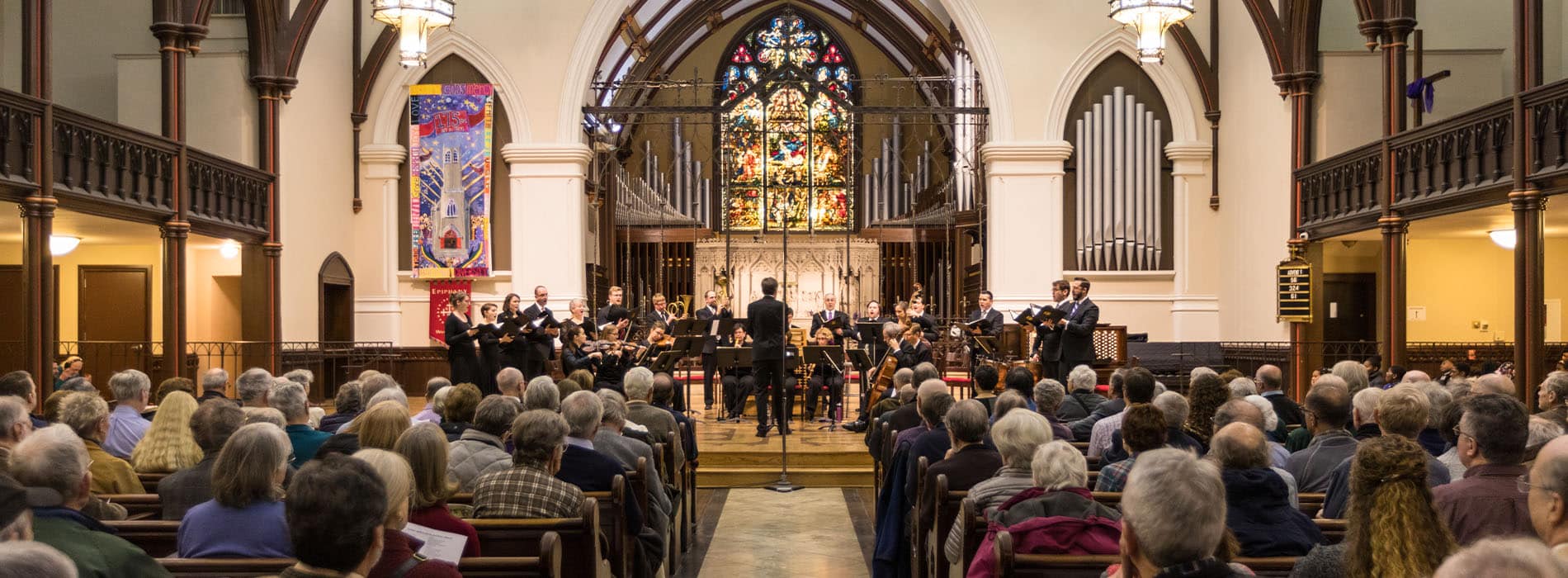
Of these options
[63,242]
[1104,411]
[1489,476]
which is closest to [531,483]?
[1489,476]

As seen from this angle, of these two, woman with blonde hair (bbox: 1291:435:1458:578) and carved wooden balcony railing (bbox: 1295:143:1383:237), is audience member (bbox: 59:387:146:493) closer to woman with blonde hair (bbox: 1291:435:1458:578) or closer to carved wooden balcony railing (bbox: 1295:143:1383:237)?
woman with blonde hair (bbox: 1291:435:1458:578)

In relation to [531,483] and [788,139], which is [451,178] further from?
[531,483]

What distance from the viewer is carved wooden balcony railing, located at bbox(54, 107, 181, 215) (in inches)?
396

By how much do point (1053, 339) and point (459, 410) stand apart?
253 inches

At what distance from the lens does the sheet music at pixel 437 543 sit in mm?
3516

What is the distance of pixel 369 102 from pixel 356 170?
0.81 meters

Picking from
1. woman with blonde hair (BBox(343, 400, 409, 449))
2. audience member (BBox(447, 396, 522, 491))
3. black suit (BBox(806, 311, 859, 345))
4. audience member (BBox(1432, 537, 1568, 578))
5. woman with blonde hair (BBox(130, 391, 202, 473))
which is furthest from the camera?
black suit (BBox(806, 311, 859, 345))

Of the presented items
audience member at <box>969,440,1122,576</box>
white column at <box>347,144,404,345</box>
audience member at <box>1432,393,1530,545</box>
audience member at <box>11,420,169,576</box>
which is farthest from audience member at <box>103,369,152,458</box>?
white column at <box>347,144,404,345</box>

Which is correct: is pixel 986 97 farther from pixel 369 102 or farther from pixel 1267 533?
pixel 1267 533

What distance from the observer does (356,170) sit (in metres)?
15.1

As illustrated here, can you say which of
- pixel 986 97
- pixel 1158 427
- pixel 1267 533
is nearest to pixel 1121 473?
pixel 1158 427

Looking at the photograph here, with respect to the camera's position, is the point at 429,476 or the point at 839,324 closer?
the point at 429,476

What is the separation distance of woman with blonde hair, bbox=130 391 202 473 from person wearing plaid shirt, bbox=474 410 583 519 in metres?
1.66

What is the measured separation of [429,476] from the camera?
144 inches
